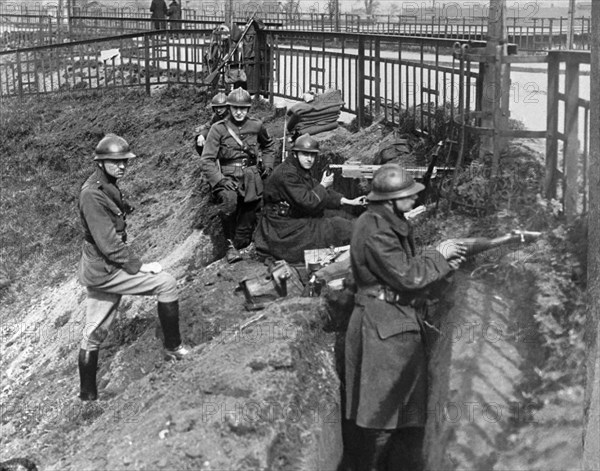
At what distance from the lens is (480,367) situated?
6.71m

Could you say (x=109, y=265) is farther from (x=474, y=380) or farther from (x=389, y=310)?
(x=474, y=380)

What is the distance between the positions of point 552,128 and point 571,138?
40 centimetres

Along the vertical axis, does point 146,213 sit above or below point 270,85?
below

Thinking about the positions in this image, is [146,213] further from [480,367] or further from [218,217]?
[480,367]

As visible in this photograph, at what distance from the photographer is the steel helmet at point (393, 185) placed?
6.47m

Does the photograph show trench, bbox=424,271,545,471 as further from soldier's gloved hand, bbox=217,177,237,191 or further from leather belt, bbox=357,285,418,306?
soldier's gloved hand, bbox=217,177,237,191

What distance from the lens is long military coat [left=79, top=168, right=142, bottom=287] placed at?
7.92 m

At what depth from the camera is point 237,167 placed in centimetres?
1091

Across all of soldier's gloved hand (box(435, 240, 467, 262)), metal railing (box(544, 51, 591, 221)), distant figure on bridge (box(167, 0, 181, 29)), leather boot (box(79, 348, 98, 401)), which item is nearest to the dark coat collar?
soldier's gloved hand (box(435, 240, 467, 262))

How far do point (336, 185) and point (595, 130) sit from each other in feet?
18.6

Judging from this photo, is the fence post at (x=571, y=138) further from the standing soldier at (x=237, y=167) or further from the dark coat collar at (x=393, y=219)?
the standing soldier at (x=237, y=167)

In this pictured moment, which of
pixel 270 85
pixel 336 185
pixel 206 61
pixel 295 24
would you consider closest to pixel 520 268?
pixel 336 185

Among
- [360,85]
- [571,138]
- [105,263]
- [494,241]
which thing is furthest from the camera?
[360,85]

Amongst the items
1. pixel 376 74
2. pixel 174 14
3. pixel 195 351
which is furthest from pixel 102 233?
pixel 174 14
